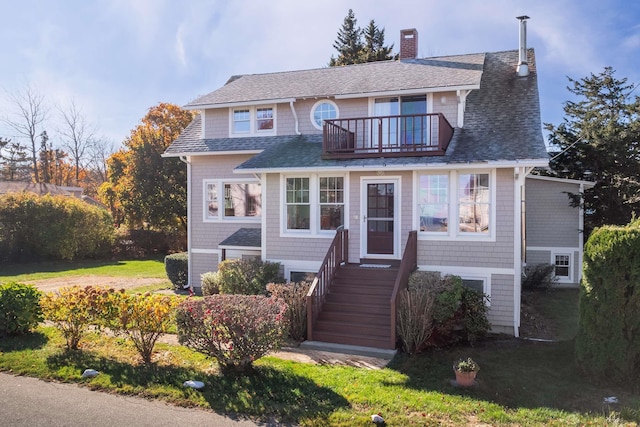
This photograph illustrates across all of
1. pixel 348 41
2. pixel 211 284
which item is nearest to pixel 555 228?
pixel 211 284

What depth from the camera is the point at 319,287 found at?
33.2 ft

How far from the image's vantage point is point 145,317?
746 cm

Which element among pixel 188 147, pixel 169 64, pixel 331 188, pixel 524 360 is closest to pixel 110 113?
pixel 169 64

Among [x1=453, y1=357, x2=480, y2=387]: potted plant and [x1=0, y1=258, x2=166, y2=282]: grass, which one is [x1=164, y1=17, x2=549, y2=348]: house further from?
[x1=0, y1=258, x2=166, y2=282]: grass

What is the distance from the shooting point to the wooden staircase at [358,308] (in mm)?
9406

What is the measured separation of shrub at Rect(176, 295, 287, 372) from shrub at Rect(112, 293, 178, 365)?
53 centimetres

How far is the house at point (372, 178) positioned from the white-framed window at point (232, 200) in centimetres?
4

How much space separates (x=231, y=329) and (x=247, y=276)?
16.0ft

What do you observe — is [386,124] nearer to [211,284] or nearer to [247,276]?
[247,276]

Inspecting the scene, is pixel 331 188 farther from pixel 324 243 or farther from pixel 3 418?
pixel 3 418

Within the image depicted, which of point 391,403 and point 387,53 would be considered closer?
point 391,403

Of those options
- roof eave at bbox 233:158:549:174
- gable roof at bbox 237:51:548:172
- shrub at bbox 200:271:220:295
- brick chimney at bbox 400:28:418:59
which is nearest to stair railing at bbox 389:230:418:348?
roof eave at bbox 233:158:549:174

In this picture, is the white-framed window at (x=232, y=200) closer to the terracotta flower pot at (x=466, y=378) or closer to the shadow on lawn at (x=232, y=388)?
the shadow on lawn at (x=232, y=388)

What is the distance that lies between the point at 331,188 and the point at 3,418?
8652 millimetres
